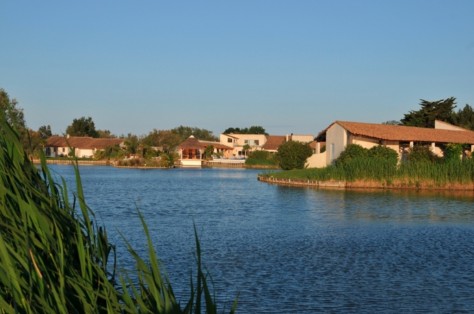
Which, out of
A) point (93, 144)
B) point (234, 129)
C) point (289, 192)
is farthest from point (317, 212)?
point (234, 129)

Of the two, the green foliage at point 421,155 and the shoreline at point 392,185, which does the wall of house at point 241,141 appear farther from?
the shoreline at point 392,185

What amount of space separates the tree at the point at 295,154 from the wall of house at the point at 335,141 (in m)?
6.01

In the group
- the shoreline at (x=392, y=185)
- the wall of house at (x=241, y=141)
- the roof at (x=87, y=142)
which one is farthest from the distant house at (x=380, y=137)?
the roof at (x=87, y=142)

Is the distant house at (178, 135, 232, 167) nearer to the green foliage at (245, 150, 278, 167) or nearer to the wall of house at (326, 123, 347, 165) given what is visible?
the green foliage at (245, 150, 278, 167)

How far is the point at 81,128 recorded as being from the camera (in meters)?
134

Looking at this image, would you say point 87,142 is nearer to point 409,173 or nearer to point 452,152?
point 452,152

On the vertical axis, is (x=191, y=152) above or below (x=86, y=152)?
below

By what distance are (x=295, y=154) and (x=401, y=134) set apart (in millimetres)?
10815

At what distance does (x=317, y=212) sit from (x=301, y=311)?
16999 mm

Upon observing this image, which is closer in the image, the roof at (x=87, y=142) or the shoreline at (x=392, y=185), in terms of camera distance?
the shoreline at (x=392, y=185)

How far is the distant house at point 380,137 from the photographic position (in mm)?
49375

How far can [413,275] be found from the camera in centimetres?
1491

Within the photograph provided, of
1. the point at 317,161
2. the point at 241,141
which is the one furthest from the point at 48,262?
the point at 241,141

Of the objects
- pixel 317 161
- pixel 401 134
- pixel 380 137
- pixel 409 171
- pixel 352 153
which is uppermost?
pixel 401 134
